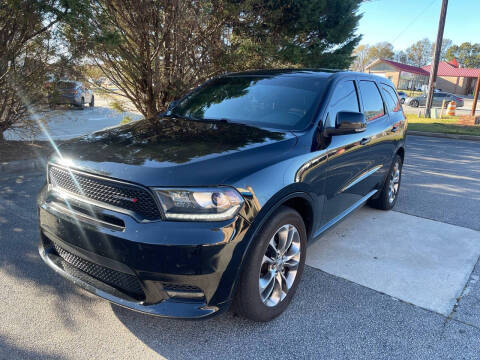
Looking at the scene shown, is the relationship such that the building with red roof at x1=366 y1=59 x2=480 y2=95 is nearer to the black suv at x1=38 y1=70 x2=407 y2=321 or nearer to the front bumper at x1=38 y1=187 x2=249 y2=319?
the black suv at x1=38 y1=70 x2=407 y2=321

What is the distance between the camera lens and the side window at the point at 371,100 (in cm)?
404

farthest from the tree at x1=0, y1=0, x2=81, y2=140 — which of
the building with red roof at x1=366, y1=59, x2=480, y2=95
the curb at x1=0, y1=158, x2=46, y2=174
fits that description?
the building with red roof at x1=366, y1=59, x2=480, y2=95

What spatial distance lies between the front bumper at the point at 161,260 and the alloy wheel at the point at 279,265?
40cm

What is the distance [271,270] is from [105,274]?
1101 millimetres

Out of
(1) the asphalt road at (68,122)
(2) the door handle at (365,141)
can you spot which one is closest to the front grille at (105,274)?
(2) the door handle at (365,141)

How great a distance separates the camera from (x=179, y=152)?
7.97ft

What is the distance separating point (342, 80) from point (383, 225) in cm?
196

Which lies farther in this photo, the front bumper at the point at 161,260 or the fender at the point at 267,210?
the fender at the point at 267,210

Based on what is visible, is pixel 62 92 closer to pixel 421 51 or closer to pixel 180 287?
pixel 180 287

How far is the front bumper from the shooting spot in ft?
6.75

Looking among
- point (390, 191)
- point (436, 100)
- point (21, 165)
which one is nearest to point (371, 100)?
point (390, 191)

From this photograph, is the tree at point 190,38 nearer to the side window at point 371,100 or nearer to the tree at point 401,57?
the side window at point 371,100

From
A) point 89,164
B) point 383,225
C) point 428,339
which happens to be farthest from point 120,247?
point 383,225

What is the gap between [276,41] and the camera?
28.5ft
